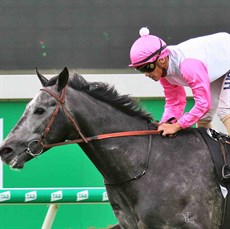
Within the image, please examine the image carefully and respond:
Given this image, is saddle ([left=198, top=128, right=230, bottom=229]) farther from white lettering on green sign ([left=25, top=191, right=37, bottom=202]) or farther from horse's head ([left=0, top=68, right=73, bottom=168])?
white lettering on green sign ([left=25, top=191, right=37, bottom=202])

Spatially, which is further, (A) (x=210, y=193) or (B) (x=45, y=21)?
(B) (x=45, y=21)

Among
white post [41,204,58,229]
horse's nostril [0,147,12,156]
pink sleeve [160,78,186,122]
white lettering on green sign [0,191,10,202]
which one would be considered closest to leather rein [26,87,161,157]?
horse's nostril [0,147,12,156]

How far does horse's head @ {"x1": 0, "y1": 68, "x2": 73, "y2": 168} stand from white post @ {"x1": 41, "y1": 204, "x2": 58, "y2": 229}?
1.77m

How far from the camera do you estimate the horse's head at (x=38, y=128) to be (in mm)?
4762

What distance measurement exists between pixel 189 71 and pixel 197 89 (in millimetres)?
123

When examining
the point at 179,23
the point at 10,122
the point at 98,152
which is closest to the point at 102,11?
the point at 179,23

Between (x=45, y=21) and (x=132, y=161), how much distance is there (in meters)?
2.57

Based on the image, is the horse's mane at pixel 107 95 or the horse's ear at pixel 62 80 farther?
the horse's mane at pixel 107 95

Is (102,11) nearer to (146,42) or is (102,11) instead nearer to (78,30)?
(78,30)

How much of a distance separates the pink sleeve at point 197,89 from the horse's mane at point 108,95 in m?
0.30

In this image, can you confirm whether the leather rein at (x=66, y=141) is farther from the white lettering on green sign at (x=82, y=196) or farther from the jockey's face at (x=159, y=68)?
the white lettering on green sign at (x=82, y=196)

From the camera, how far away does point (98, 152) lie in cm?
498

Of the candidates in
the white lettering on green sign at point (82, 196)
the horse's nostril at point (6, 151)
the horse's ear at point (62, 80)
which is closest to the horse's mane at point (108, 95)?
the horse's ear at point (62, 80)

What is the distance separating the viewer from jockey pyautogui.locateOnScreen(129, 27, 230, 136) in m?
5.01
